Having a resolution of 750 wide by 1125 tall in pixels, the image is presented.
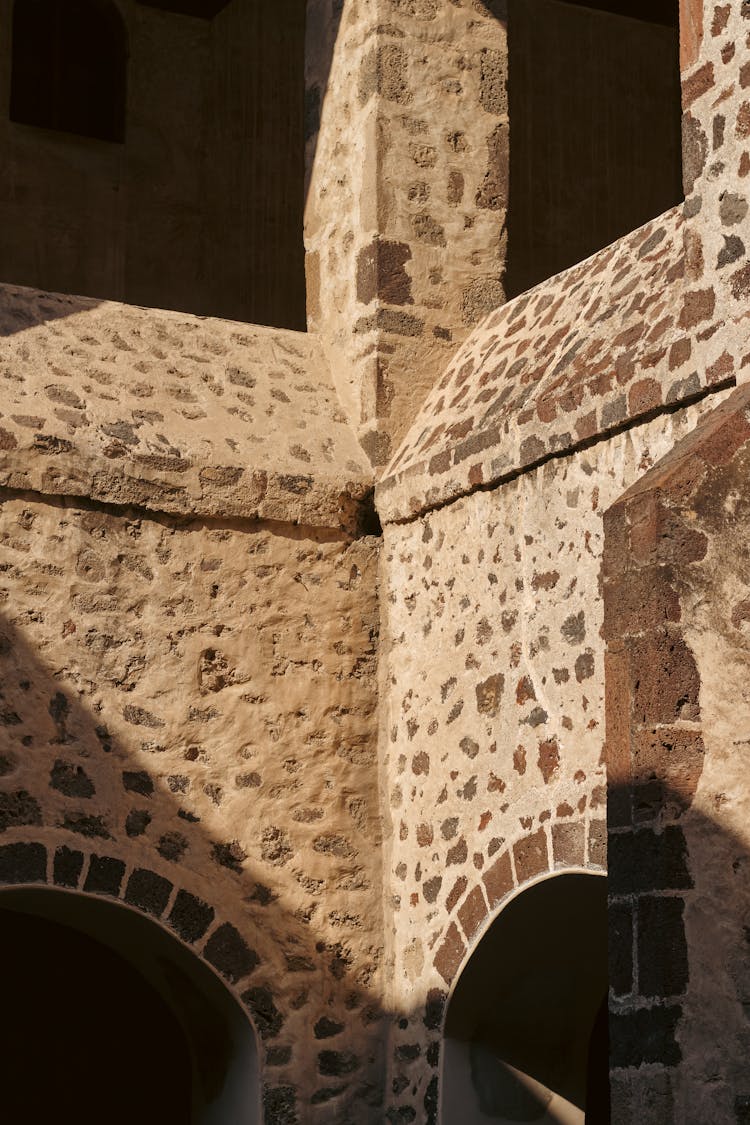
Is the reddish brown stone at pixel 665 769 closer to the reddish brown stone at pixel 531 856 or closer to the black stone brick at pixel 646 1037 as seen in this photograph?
the black stone brick at pixel 646 1037

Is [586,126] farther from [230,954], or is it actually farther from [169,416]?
[230,954]

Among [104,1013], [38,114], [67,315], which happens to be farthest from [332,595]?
[38,114]

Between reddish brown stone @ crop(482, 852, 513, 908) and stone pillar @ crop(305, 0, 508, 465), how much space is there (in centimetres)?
214

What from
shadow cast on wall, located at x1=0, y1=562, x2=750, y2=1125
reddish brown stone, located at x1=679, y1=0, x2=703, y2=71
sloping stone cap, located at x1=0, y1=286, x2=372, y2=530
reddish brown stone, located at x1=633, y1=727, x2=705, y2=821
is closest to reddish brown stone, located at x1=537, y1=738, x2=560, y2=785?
shadow cast on wall, located at x1=0, y1=562, x2=750, y2=1125

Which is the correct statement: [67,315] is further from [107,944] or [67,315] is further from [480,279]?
[107,944]

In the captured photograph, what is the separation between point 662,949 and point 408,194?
4588mm

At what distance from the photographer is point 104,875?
22.6 feet

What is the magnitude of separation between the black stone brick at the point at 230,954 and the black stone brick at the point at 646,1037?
2.81 m

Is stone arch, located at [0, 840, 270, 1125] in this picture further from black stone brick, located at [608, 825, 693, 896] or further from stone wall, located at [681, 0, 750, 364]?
stone wall, located at [681, 0, 750, 364]

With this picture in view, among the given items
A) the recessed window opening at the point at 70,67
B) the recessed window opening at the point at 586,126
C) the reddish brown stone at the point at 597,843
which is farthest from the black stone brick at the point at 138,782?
the recessed window opening at the point at 586,126

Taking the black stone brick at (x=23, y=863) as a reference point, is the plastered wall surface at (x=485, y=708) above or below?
above

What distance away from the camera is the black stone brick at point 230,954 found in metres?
7.08

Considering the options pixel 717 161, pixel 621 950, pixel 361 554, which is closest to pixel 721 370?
pixel 717 161

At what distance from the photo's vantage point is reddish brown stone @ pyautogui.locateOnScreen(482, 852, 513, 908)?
21.3 feet
